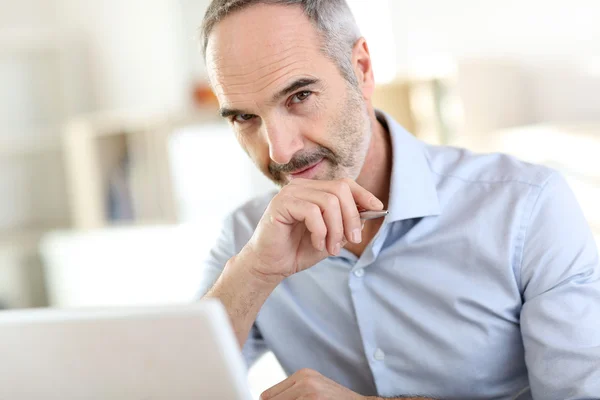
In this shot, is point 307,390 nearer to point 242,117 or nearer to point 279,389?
point 279,389

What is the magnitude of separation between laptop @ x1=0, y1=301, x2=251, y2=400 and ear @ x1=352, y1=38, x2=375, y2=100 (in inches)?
34.9

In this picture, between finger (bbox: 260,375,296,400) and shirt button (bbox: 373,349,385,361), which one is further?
shirt button (bbox: 373,349,385,361)

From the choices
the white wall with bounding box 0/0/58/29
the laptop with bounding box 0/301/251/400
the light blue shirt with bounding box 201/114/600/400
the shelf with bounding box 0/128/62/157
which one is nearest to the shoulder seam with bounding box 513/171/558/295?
the light blue shirt with bounding box 201/114/600/400

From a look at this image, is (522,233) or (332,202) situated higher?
(332,202)

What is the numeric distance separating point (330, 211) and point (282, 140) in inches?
10.2

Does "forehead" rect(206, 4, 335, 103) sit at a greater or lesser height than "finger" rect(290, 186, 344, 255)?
greater

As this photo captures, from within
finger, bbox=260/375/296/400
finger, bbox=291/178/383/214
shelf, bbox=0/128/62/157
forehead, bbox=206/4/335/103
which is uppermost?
forehead, bbox=206/4/335/103

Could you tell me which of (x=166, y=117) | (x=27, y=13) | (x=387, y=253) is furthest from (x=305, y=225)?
(x=27, y=13)

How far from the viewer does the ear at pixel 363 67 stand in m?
1.40

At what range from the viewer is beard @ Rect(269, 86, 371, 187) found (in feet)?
4.23

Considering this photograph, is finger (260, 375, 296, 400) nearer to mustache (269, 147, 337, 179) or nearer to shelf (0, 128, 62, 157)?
mustache (269, 147, 337, 179)

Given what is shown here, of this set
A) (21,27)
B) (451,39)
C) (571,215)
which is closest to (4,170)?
(21,27)

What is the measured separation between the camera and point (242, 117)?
4.33 feet

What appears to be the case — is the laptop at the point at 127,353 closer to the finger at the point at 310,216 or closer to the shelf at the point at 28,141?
the finger at the point at 310,216
